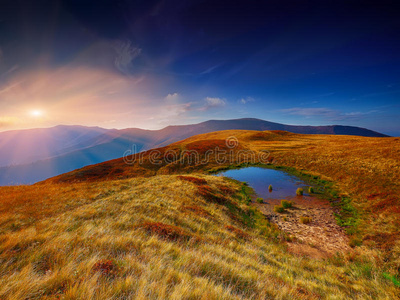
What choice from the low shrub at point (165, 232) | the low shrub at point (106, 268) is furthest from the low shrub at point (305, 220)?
the low shrub at point (106, 268)

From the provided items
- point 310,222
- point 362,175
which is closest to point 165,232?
point 310,222

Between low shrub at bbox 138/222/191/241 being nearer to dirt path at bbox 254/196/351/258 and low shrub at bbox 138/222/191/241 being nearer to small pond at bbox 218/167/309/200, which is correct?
dirt path at bbox 254/196/351/258

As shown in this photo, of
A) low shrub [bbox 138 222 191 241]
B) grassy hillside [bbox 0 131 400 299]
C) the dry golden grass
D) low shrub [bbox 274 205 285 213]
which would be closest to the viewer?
grassy hillside [bbox 0 131 400 299]

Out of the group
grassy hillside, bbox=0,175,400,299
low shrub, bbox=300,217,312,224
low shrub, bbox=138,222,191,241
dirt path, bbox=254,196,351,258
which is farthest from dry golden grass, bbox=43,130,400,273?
low shrub, bbox=138,222,191,241

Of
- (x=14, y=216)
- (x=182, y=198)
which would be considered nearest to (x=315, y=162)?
(x=182, y=198)

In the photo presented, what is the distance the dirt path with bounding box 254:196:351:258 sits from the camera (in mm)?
9453

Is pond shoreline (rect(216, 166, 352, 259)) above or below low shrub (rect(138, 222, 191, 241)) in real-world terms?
below

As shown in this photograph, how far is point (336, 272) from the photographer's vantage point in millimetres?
6660

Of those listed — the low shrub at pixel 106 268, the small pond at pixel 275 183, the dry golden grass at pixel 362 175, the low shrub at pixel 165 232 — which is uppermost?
the low shrub at pixel 106 268

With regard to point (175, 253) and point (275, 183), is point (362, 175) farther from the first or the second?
point (175, 253)

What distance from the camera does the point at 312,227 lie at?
39.1 feet

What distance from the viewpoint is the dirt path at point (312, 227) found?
945 cm

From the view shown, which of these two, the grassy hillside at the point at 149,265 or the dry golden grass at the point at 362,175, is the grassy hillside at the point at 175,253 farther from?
the dry golden grass at the point at 362,175

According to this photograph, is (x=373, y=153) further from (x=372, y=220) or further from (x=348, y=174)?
(x=372, y=220)
